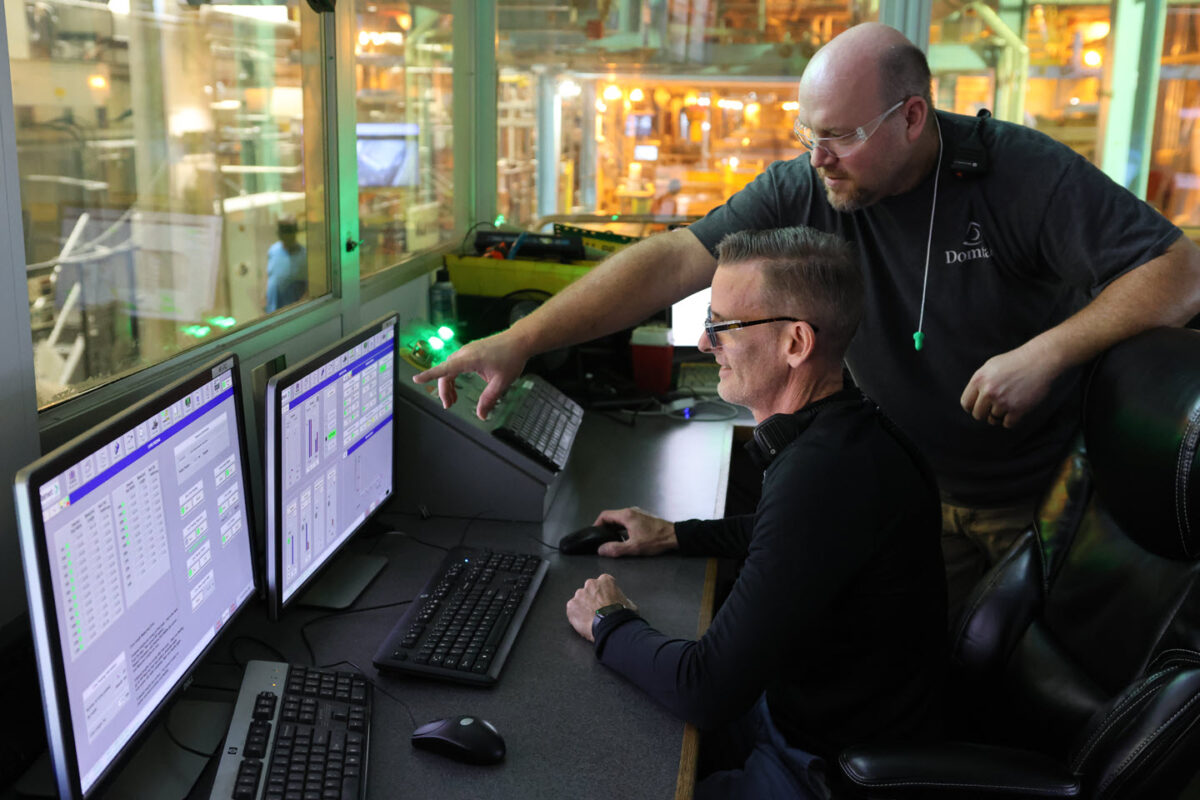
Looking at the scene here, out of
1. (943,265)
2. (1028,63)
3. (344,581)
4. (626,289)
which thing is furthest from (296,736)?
(1028,63)

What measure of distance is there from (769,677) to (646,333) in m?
1.65

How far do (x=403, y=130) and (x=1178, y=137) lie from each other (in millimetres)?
2761

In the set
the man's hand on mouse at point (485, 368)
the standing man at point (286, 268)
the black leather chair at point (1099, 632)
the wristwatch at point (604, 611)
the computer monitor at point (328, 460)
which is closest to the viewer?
the black leather chair at point (1099, 632)

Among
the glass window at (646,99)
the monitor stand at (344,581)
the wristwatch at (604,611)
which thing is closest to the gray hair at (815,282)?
the wristwatch at (604,611)

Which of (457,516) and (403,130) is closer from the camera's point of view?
(457,516)

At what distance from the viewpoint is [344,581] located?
1648mm

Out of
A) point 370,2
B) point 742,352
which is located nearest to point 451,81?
point 370,2

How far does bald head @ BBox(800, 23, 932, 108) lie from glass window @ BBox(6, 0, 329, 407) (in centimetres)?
100

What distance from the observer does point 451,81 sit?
3.32m

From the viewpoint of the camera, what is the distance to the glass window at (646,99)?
3.48 meters

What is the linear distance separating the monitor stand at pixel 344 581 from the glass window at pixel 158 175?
0.42m

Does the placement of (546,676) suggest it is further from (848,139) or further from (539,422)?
(848,139)

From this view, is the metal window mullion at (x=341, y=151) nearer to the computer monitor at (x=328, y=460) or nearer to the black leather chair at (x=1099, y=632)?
the computer monitor at (x=328, y=460)

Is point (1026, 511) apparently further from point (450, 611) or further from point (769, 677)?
point (450, 611)
